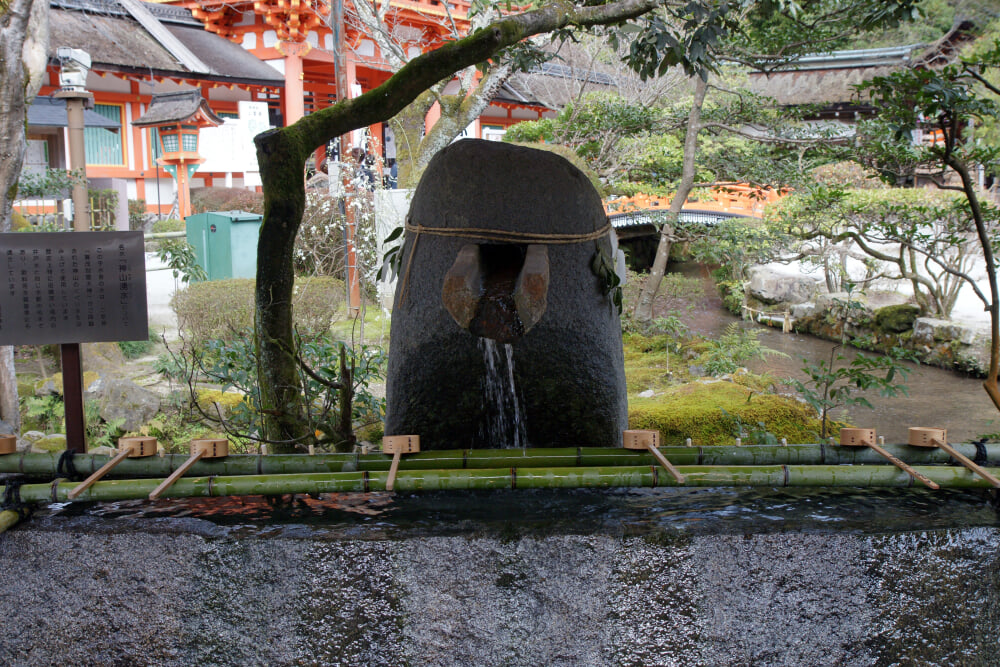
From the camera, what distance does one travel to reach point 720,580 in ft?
6.57

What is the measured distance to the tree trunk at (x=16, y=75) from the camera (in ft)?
14.7

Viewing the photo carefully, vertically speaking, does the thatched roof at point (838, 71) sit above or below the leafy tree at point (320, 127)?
above

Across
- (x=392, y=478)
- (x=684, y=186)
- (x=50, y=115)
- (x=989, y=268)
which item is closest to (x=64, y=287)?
(x=392, y=478)

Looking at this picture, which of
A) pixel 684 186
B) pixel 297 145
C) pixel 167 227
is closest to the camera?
pixel 297 145

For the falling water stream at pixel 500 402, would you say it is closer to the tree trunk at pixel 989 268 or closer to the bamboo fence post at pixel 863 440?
the bamboo fence post at pixel 863 440

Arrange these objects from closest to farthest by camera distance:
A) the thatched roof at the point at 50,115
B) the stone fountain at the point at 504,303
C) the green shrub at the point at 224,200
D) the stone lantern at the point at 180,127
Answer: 1. the stone fountain at the point at 504,303
2. the thatched roof at the point at 50,115
3. the stone lantern at the point at 180,127
4. the green shrub at the point at 224,200

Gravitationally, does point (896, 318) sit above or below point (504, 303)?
below

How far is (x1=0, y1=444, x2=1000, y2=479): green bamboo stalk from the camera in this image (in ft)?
8.14

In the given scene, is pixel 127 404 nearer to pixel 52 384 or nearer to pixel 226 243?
pixel 52 384

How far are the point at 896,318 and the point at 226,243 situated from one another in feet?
29.3

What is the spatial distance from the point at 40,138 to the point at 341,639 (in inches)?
527

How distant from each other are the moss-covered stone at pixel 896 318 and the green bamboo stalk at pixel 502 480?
9108 mm

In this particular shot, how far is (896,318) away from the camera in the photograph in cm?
1052

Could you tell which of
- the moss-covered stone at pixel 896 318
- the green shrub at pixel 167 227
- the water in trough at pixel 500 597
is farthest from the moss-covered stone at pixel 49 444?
the moss-covered stone at pixel 896 318
